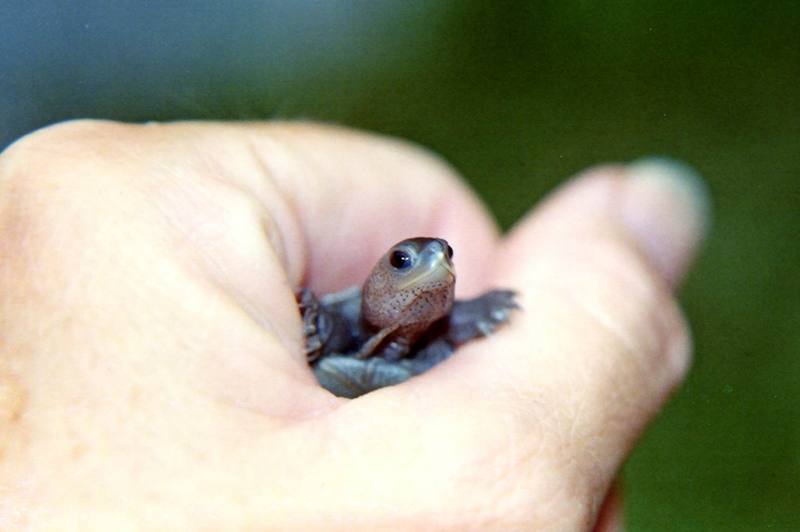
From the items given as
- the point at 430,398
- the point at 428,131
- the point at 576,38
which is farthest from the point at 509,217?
the point at 430,398

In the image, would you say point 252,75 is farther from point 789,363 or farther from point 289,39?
point 789,363

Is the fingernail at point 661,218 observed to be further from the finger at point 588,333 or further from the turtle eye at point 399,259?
the turtle eye at point 399,259

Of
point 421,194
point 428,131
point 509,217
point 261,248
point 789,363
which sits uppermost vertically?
point 261,248

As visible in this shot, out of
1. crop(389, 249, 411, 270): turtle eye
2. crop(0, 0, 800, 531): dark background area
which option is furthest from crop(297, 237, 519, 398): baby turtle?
crop(0, 0, 800, 531): dark background area

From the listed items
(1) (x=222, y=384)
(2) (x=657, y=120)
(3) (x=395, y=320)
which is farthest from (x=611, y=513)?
(2) (x=657, y=120)

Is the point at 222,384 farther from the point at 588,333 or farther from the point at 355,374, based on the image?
the point at 588,333
